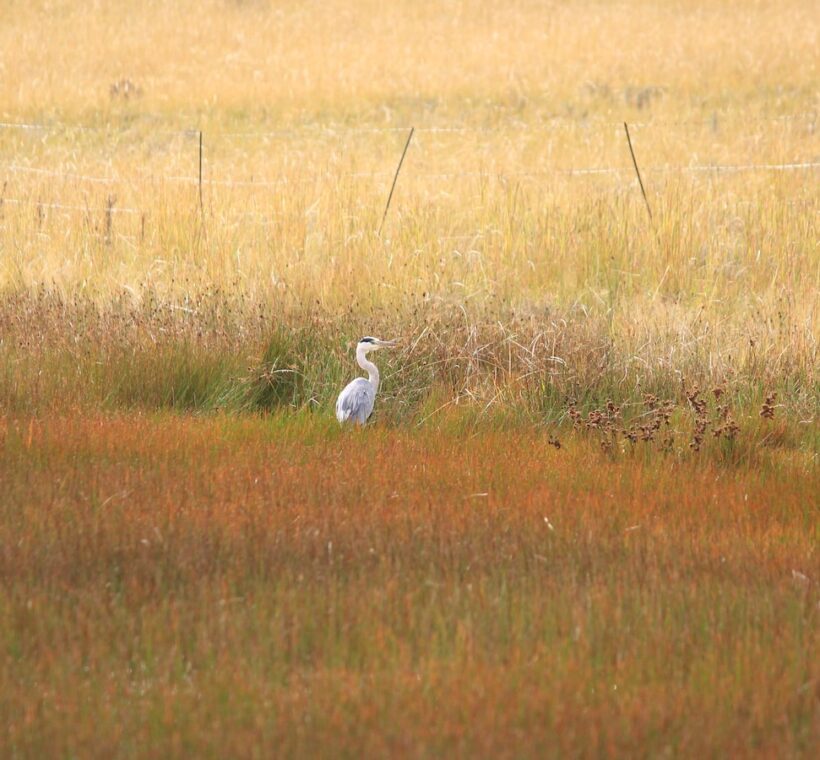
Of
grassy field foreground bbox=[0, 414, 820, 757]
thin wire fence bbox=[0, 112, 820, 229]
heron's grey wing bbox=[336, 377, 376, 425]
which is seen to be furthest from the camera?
A: thin wire fence bbox=[0, 112, 820, 229]

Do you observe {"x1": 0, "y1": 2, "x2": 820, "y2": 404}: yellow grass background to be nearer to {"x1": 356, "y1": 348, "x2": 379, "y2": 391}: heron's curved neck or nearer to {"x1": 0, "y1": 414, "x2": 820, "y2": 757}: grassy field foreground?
{"x1": 356, "y1": 348, "x2": 379, "y2": 391}: heron's curved neck

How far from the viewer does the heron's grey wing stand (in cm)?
708

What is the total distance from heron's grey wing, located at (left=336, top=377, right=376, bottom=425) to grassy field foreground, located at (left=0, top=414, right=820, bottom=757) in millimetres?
541

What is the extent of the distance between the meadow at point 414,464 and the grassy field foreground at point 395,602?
0.01 m

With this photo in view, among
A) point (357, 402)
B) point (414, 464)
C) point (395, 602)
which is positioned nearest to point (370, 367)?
point (357, 402)

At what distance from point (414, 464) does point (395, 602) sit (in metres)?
2.00

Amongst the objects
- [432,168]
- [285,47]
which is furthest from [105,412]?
[285,47]

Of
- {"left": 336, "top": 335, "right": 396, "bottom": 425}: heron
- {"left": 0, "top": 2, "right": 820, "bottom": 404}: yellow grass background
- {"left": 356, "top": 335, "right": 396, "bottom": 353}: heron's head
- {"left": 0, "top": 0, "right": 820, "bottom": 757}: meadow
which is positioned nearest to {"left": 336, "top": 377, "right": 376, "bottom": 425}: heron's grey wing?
{"left": 336, "top": 335, "right": 396, "bottom": 425}: heron

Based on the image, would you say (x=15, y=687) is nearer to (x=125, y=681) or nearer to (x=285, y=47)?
(x=125, y=681)

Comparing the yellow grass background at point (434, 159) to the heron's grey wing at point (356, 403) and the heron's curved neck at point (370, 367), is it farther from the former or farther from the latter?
the heron's grey wing at point (356, 403)

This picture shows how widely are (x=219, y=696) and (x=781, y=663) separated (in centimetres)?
159

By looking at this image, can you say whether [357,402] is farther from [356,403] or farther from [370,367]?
[370,367]

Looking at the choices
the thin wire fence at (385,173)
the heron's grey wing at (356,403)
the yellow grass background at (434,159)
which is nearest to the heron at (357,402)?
the heron's grey wing at (356,403)

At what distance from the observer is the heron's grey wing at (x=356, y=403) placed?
7.08 meters
